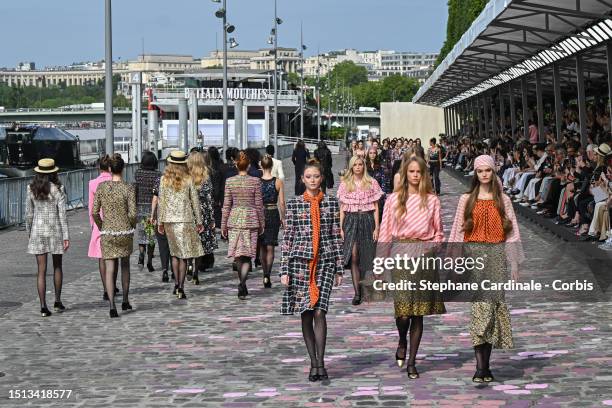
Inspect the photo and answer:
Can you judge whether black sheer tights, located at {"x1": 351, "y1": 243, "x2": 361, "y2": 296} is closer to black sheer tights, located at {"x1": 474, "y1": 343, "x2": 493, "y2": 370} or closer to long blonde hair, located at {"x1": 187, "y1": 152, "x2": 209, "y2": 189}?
long blonde hair, located at {"x1": 187, "y1": 152, "x2": 209, "y2": 189}

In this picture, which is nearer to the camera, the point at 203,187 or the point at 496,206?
the point at 496,206

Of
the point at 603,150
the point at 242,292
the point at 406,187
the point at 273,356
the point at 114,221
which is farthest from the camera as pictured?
the point at 603,150

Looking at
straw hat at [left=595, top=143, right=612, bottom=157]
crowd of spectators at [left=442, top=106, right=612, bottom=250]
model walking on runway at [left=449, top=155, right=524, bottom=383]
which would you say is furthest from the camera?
straw hat at [left=595, top=143, right=612, bottom=157]

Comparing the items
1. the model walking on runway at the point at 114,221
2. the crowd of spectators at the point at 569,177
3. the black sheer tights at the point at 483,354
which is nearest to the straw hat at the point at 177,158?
the model walking on runway at the point at 114,221

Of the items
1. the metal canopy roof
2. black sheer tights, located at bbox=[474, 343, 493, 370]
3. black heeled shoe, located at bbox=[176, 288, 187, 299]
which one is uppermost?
the metal canopy roof

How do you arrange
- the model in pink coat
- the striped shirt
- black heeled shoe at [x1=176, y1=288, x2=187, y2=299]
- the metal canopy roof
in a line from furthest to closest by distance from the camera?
the metal canopy roof
black heeled shoe at [x1=176, y1=288, x2=187, y2=299]
the model in pink coat
the striped shirt

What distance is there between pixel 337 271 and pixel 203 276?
28.6 feet

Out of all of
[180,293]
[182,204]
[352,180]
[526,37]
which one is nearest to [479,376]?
[352,180]

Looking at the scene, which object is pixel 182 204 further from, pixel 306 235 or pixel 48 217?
pixel 306 235

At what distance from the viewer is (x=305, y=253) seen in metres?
10.3

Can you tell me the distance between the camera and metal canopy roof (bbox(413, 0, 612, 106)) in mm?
23094

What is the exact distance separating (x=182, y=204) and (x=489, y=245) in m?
6.54

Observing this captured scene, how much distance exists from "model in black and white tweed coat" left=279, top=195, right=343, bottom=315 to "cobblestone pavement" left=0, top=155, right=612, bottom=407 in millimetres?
612

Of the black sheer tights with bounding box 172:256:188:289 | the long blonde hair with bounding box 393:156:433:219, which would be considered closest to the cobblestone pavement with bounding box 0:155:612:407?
the black sheer tights with bounding box 172:256:188:289
